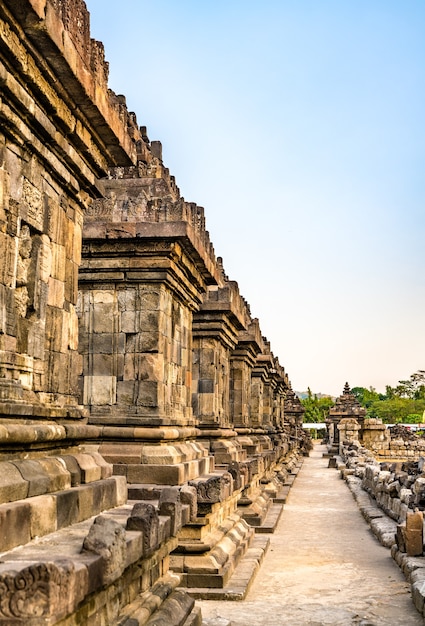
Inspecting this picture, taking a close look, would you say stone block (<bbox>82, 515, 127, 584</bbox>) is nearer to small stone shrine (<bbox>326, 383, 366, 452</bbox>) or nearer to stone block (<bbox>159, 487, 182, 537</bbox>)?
stone block (<bbox>159, 487, 182, 537</bbox>)

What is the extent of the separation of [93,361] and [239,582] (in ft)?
8.68

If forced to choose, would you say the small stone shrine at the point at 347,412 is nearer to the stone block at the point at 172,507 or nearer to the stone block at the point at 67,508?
the stone block at the point at 172,507

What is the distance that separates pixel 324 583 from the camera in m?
8.29

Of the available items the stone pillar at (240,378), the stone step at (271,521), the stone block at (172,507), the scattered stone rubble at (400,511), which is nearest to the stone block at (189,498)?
the stone block at (172,507)

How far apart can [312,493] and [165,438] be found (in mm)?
13251

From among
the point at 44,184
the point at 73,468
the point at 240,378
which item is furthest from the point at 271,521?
the point at 44,184

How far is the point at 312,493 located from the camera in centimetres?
1964

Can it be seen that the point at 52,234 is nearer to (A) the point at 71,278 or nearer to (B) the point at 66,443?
(A) the point at 71,278

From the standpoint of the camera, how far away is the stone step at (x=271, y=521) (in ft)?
38.9

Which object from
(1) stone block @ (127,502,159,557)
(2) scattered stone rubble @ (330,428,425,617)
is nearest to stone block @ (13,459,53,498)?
(1) stone block @ (127,502,159,557)

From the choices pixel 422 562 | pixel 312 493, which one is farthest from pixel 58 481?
pixel 312 493

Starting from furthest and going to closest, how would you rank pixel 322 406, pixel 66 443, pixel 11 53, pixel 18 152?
pixel 322 406 < pixel 66 443 < pixel 18 152 < pixel 11 53

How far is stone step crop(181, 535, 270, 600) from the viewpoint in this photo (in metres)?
7.23

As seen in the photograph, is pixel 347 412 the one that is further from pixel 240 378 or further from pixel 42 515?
pixel 42 515
